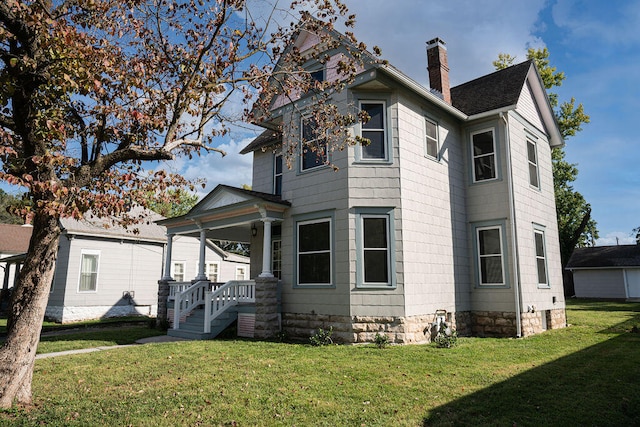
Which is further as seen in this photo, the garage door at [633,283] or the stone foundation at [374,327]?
the garage door at [633,283]

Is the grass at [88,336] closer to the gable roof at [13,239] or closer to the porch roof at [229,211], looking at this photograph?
the porch roof at [229,211]

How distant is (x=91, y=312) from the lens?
17734 mm

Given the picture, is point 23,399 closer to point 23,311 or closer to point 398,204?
point 23,311

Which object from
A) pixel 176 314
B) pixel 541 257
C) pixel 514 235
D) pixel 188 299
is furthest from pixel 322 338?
pixel 541 257

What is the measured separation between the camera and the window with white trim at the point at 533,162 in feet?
45.7

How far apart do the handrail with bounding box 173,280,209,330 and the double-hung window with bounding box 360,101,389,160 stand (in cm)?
607

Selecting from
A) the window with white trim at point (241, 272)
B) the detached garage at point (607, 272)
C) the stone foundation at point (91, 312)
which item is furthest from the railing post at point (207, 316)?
the detached garage at point (607, 272)

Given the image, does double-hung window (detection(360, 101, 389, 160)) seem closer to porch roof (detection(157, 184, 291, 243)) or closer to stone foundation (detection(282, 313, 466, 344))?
porch roof (detection(157, 184, 291, 243))

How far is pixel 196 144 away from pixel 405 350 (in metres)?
5.89

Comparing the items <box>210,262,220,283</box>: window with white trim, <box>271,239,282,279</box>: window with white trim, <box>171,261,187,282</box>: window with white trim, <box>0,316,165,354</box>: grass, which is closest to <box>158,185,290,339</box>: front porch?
<box>271,239,282,279</box>: window with white trim

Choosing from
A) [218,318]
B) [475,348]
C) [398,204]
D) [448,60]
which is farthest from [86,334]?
[448,60]

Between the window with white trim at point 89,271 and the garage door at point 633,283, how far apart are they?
33.2 metres

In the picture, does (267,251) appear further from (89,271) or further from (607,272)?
(607,272)

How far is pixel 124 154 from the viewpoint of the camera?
636 cm
